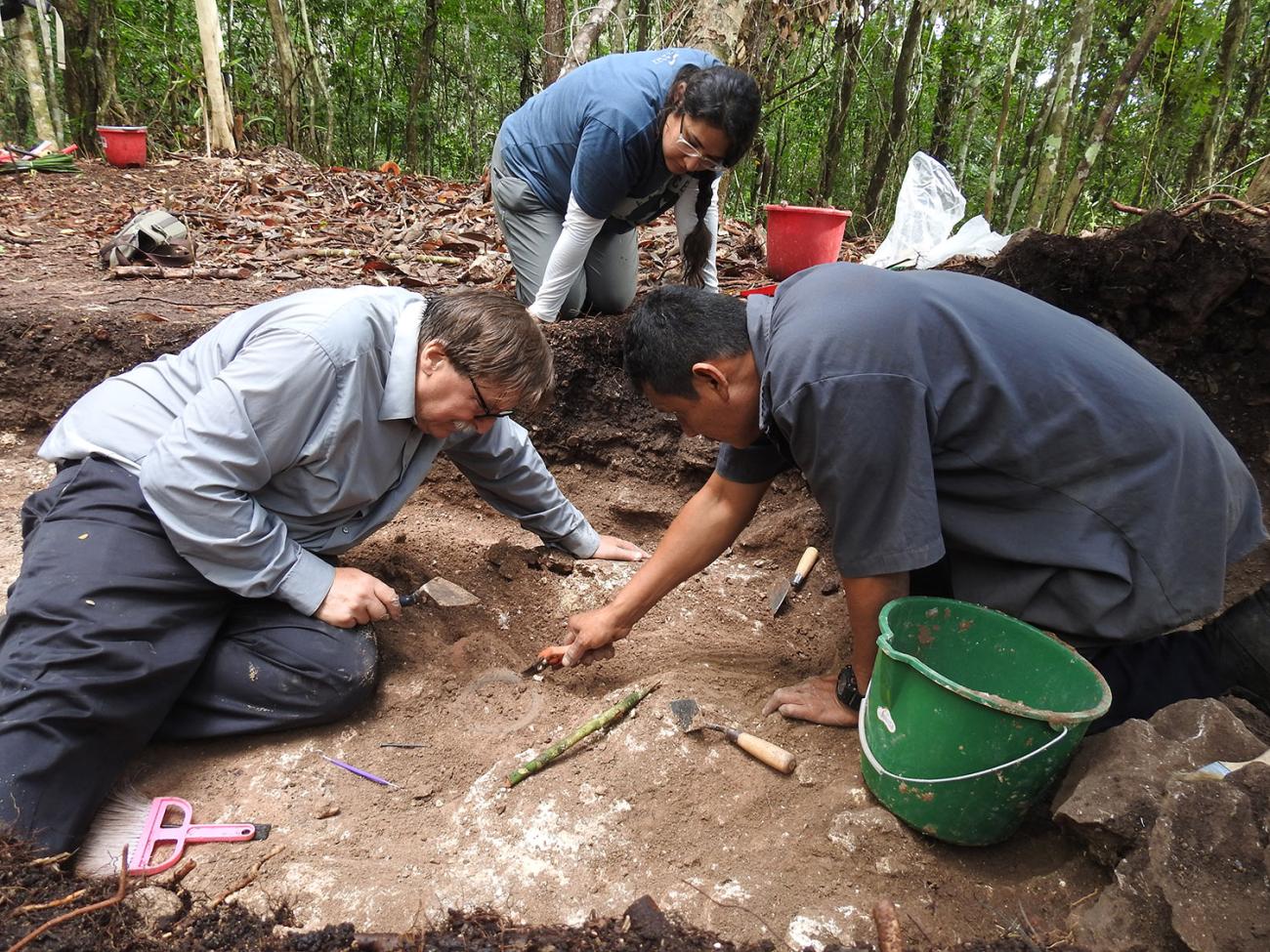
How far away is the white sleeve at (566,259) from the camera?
3.58m

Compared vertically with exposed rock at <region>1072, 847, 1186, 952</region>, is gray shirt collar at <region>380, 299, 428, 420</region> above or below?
above

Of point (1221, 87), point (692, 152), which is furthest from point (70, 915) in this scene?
point (1221, 87)

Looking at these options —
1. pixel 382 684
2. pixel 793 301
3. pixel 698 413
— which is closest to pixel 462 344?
pixel 698 413

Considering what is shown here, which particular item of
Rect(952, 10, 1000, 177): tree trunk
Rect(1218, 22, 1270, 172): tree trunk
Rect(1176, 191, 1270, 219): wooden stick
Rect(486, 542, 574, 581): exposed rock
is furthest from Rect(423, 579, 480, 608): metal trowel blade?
Rect(1218, 22, 1270, 172): tree trunk


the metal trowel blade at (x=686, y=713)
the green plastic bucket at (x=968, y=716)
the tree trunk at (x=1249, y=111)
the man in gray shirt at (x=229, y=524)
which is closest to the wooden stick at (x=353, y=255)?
the man in gray shirt at (x=229, y=524)

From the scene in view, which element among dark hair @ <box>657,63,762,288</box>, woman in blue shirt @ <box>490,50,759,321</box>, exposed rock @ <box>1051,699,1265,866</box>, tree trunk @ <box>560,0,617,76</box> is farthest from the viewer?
tree trunk @ <box>560,0,617,76</box>

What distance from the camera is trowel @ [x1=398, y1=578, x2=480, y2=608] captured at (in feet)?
9.50

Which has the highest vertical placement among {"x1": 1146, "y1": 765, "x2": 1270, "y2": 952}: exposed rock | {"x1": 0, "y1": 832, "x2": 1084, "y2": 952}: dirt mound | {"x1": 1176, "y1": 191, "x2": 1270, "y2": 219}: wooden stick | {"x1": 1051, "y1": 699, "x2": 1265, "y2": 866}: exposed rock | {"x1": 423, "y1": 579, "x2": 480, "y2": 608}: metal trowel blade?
{"x1": 1176, "y1": 191, "x2": 1270, "y2": 219}: wooden stick

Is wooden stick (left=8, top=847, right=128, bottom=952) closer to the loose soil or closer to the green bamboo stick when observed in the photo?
the loose soil

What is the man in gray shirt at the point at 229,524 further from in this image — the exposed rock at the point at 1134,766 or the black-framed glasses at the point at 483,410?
the exposed rock at the point at 1134,766

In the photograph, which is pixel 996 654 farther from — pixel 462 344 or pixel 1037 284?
pixel 1037 284

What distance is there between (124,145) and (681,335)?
8.69 metres

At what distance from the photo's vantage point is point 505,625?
9.62ft

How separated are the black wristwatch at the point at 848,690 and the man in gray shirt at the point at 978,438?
1.03 ft
